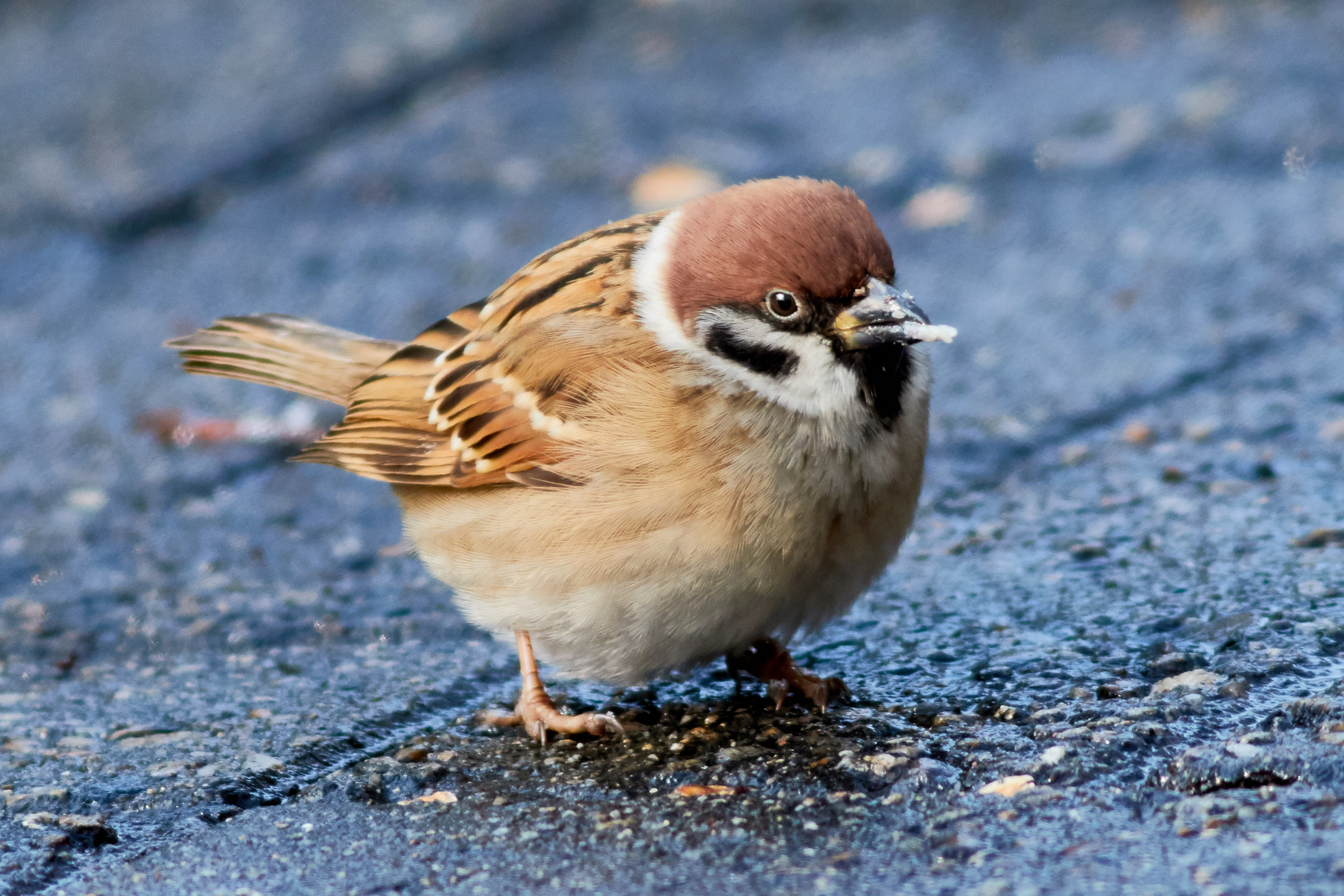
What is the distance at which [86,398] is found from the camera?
215 inches

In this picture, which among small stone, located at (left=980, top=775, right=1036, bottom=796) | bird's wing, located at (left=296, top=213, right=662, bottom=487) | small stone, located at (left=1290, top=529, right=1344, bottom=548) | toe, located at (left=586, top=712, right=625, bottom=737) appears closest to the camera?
small stone, located at (left=980, top=775, right=1036, bottom=796)

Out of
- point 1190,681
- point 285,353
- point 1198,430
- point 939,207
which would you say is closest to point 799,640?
point 1190,681

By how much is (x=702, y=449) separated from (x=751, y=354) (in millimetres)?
236

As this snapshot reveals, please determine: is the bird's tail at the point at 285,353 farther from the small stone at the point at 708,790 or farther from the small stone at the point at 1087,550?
the small stone at the point at 1087,550

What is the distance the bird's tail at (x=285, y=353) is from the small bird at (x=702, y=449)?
830 mm

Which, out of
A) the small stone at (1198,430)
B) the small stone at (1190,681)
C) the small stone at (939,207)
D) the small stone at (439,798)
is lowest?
the small stone at (439,798)

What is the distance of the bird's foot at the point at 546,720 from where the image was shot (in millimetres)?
3342

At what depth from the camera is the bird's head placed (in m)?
3.14

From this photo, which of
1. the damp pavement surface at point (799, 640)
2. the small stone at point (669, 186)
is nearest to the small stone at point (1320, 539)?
the damp pavement surface at point (799, 640)

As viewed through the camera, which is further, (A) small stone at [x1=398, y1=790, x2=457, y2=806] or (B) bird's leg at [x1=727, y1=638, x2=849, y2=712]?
(B) bird's leg at [x1=727, y1=638, x2=849, y2=712]

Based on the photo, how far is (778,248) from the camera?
Answer: 125 inches

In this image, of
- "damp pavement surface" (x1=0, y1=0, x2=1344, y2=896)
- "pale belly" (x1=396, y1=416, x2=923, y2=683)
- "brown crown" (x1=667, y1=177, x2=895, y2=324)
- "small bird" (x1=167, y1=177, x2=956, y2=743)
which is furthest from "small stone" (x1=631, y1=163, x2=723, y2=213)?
"pale belly" (x1=396, y1=416, x2=923, y2=683)

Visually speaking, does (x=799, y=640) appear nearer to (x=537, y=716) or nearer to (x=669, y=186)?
(x=537, y=716)

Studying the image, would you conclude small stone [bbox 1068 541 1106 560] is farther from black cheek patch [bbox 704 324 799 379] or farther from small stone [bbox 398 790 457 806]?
small stone [bbox 398 790 457 806]
